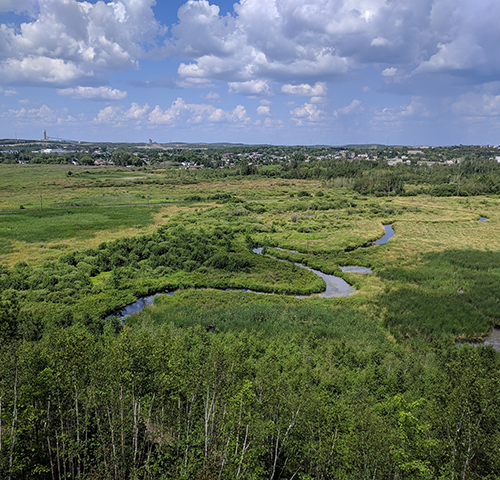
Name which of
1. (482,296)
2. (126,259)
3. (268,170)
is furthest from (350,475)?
(268,170)

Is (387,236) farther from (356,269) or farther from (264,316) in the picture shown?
(264,316)

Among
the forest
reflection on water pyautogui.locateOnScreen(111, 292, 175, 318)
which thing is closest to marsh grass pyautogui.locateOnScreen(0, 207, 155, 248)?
the forest

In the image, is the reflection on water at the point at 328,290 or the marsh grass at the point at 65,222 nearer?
the reflection on water at the point at 328,290

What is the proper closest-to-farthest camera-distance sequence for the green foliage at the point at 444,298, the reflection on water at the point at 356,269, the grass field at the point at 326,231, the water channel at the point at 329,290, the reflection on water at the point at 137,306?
the green foliage at the point at 444,298 → the reflection on water at the point at 137,306 → the grass field at the point at 326,231 → the water channel at the point at 329,290 → the reflection on water at the point at 356,269

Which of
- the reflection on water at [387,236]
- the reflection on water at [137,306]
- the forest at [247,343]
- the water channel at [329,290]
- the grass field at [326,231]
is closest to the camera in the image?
the forest at [247,343]

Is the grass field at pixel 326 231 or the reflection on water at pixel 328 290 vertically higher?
the grass field at pixel 326 231

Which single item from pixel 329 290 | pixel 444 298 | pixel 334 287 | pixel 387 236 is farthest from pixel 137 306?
pixel 387 236

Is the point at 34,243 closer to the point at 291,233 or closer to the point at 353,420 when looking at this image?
the point at 291,233

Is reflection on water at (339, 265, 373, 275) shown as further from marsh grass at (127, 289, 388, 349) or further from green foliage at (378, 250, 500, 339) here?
marsh grass at (127, 289, 388, 349)

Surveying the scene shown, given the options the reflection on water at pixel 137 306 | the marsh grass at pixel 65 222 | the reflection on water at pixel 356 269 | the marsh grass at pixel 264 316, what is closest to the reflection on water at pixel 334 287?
the reflection on water at pixel 356 269

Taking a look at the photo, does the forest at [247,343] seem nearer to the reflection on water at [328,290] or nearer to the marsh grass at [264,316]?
the marsh grass at [264,316]
